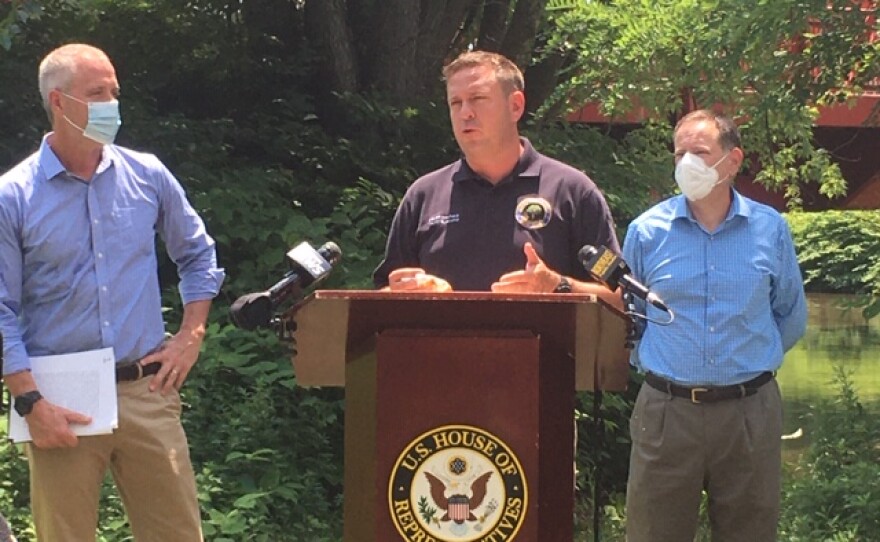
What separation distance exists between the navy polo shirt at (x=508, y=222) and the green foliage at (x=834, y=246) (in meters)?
4.71

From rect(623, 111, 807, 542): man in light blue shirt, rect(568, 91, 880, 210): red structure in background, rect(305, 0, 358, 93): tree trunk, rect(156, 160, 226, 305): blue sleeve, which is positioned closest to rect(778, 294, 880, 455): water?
rect(568, 91, 880, 210): red structure in background

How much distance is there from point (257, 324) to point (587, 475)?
4264 millimetres

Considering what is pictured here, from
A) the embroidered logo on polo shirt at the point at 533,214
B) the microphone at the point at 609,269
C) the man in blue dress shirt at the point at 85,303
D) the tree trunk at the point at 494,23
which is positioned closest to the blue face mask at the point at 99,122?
the man in blue dress shirt at the point at 85,303

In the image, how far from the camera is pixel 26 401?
3.27 meters

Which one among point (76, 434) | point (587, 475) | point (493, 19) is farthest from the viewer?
point (493, 19)

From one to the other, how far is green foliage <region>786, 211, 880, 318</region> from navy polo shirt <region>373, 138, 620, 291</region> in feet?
15.4

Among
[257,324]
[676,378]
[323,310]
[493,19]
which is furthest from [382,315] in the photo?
[493,19]

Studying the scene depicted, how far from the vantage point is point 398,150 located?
7.69 metres

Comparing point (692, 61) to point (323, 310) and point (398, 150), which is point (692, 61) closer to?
point (398, 150)

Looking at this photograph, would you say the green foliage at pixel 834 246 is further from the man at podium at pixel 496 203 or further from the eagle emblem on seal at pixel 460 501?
the eagle emblem on seal at pixel 460 501

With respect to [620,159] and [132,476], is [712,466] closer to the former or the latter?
[132,476]

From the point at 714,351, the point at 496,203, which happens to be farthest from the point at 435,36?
the point at 496,203

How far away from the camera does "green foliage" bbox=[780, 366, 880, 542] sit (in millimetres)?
5395

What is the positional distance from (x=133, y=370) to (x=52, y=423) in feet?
0.97
